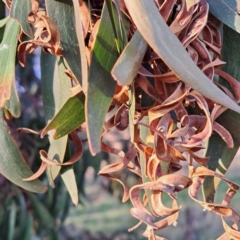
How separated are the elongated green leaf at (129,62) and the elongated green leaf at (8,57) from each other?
0.15 m

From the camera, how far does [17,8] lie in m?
0.39

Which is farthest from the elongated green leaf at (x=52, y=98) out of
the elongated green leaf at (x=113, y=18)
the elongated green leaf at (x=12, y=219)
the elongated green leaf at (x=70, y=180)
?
the elongated green leaf at (x=12, y=219)

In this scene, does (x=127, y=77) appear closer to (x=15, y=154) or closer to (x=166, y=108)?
(x=166, y=108)

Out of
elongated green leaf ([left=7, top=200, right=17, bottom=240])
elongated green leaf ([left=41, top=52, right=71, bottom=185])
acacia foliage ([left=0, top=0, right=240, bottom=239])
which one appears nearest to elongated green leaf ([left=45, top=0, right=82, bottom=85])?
acacia foliage ([left=0, top=0, right=240, bottom=239])

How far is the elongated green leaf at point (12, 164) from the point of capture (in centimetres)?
49

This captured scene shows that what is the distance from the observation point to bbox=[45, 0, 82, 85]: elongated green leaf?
1.18ft

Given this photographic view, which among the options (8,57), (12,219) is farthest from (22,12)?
(12,219)

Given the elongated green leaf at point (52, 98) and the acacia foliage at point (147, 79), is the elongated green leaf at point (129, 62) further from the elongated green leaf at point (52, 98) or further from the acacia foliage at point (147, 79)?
the elongated green leaf at point (52, 98)

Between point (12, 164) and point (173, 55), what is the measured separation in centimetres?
30

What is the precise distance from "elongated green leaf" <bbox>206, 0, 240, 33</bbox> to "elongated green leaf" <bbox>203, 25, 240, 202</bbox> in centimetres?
3

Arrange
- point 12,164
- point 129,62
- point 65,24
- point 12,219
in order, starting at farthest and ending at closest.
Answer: point 12,219, point 12,164, point 65,24, point 129,62

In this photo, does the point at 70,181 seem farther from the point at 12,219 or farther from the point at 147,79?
the point at 12,219

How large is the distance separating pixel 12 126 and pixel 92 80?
0.67m

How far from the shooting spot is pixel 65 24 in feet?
1.22
